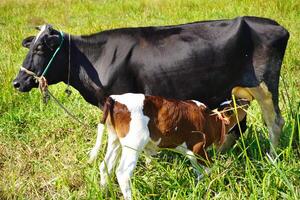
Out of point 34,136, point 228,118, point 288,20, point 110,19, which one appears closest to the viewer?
point 228,118

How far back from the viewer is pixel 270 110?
14.0ft

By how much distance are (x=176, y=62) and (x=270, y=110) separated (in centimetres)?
92

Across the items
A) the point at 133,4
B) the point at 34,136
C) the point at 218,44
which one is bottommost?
the point at 133,4

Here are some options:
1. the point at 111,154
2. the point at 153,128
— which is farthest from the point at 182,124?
the point at 111,154

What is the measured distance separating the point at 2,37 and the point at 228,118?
7081 mm

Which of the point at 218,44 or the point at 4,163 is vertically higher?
the point at 218,44

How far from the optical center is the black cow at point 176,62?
4156 millimetres

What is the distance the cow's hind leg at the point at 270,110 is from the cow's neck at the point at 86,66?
136cm

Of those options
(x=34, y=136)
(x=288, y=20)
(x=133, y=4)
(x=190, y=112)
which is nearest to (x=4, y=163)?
(x=34, y=136)

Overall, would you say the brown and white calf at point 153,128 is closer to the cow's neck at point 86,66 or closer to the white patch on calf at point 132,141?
the white patch on calf at point 132,141

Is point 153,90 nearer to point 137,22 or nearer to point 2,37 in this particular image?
point 2,37

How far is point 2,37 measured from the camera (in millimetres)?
9711

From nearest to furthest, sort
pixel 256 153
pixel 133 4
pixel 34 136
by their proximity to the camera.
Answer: pixel 256 153 → pixel 34 136 → pixel 133 4

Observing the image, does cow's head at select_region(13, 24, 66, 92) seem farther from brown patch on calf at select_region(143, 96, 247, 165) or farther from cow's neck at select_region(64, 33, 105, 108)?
brown patch on calf at select_region(143, 96, 247, 165)
